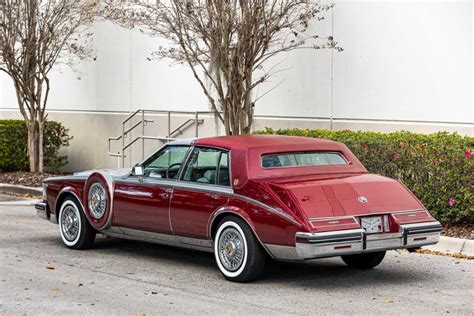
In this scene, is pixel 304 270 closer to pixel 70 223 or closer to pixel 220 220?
pixel 220 220

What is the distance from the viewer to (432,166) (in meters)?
13.1

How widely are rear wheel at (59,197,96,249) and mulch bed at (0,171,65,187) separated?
25.9 feet

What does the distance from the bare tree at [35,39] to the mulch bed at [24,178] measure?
19.6 inches

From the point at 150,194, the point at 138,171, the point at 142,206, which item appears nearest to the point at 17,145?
the point at 138,171

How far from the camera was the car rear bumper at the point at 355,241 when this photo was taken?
30.2ft

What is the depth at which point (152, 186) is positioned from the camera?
11.0m

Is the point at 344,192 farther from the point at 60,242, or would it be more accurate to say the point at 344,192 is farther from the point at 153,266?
the point at 60,242

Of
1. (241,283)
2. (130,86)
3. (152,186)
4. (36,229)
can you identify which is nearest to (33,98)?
(130,86)

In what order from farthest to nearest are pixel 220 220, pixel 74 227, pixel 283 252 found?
1. pixel 74 227
2. pixel 220 220
3. pixel 283 252

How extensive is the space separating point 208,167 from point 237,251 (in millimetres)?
1180

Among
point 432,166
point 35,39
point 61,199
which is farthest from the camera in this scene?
point 35,39

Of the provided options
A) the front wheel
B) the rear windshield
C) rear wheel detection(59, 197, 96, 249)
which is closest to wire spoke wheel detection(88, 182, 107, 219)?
rear wheel detection(59, 197, 96, 249)

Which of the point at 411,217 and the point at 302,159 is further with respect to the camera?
the point at 302,159

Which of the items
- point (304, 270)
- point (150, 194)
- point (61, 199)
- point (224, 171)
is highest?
point (224, 171)
